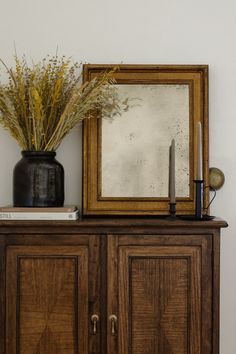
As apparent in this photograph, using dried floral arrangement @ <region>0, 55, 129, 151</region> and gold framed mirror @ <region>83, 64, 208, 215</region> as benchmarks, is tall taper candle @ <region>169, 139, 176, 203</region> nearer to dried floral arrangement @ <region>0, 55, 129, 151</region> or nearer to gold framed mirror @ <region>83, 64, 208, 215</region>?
gold framed mirror @ <region>83, 64, 208, 215</region>

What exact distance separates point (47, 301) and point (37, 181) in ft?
1.40

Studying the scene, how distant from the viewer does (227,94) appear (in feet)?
6.51

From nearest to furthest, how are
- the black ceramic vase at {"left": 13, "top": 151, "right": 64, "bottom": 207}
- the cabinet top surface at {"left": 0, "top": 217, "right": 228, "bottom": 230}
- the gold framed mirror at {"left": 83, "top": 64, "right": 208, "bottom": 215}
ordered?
1. the cabinet top surface at {"left": 0, "top": 217, "right": 228, "bottom": 230}
2. the black ceramic vase at {"left": 13, "top": 151, "right": 64, "bottom": 207}
3. the gold framed mirror at {"left": 83, "top": 64, "right": 208, "bottom": 215}

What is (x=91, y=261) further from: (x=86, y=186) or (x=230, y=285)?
(x=230, y=285)

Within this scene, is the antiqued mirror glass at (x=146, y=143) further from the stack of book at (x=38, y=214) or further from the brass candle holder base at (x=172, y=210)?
the stack of book at (x=38, y=214)

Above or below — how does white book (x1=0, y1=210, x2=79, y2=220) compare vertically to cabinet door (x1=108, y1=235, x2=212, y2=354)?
above

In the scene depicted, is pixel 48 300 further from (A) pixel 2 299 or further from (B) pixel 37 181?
(B) pixel 37 181

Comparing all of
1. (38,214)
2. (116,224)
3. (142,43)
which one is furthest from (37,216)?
(142,43)

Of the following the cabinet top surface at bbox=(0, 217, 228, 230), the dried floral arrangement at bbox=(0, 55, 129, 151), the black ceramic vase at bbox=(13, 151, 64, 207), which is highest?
the dried floral arrangement at bbox=(0, 55, 129, 151)

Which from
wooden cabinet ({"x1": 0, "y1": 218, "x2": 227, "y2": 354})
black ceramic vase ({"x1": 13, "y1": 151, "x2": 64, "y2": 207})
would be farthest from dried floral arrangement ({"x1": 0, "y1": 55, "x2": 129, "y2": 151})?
wooden cabinet ({"x1": 0, "y1": 218, "x2": 227, "y2": 354})

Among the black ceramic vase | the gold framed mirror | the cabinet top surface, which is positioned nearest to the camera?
the cabinet top surface

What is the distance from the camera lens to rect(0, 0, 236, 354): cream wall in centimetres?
198

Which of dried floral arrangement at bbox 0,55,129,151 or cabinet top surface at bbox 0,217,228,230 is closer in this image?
cabinet top surface at bbox 0,217,228,230

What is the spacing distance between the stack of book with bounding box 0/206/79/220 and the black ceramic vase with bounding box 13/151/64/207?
64 millimetres
